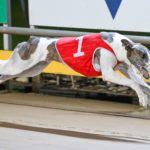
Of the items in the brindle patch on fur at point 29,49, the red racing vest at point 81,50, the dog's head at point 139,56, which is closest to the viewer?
the dog's head at point 139,56

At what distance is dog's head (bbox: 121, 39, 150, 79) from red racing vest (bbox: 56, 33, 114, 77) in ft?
0.90

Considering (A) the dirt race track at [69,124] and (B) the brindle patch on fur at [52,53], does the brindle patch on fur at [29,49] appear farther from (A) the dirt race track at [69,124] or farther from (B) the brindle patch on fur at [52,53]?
(A) the dirt race track at [69,124]

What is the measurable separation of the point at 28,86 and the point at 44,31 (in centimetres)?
135

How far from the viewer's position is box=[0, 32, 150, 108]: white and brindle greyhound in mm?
8500

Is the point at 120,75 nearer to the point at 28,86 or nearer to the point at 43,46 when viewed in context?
the point at 43,46

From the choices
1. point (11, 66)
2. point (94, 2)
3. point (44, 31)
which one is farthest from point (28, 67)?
point (94, 2)

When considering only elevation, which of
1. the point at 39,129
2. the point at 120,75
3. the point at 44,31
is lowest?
the point at 39,129

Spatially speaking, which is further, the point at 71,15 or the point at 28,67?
the point at 71,15

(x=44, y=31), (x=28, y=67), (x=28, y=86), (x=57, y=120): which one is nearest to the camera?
(x=57, y=120)

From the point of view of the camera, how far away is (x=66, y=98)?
1050cm

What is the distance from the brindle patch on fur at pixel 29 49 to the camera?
30.2 ft

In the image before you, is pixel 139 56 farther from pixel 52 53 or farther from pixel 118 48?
pixel 52 53

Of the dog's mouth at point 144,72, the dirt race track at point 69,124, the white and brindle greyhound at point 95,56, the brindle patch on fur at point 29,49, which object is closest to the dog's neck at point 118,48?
the white and brindle greyhound at point 95,56

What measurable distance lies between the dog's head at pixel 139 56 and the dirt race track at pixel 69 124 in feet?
2.16
